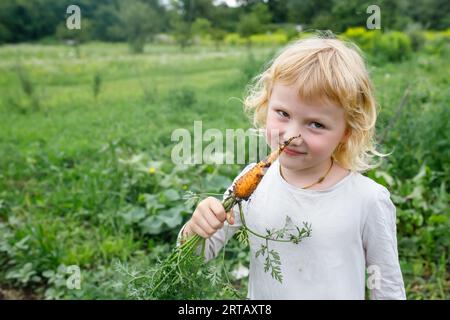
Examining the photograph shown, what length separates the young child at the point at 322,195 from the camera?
1338 mm

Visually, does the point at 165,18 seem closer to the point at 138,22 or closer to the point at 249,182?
the point at 138,22

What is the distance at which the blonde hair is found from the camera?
1331 millimetres

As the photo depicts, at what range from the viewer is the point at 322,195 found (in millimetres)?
1403

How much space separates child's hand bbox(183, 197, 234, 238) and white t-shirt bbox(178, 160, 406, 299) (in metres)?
0.16

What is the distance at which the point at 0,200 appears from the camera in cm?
330

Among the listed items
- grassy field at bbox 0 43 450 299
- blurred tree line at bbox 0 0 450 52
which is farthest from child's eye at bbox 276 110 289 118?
blurred tree line at bbox 0 0 450 52

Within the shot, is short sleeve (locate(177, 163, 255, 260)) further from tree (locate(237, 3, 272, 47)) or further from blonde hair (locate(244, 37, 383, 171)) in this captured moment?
tree (locate(237, 3, 272, 47))

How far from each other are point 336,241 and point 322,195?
0.12 m

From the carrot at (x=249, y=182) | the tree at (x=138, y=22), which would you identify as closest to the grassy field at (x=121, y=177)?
the carrot at (x=249, y=182)

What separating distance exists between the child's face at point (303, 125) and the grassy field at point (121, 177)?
59cm

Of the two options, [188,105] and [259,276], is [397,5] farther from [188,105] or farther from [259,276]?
[259,276]

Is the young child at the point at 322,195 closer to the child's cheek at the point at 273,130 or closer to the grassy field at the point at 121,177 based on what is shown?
the child's cheek at the point at 273,130

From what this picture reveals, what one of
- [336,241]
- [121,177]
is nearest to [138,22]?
[121,177]

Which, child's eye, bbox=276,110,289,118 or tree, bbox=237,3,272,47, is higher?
tree, bbox=237,3,272,47
